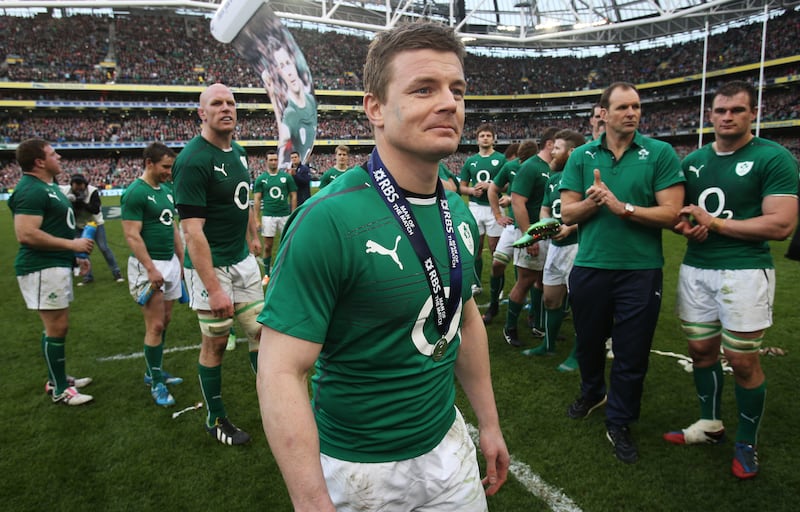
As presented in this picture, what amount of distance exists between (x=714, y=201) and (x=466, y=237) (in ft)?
8.33

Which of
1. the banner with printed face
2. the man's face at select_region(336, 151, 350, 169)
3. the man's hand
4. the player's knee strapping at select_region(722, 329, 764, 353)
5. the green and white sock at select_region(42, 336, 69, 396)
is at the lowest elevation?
the green and white sock at select_region(42, 336, 69, 396)

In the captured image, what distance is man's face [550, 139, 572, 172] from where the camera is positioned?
5.17m

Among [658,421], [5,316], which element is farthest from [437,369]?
[5,316]

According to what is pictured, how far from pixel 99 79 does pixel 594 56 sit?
48833mm

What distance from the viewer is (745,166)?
3.16 meters

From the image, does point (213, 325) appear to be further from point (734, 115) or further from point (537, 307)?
point (537, 307)

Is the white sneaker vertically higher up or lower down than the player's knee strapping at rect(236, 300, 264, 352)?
lower down

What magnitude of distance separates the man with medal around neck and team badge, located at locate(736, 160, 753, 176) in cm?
258

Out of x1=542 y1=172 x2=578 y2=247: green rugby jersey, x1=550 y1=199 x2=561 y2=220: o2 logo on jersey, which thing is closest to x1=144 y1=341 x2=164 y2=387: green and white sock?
x1=542 y1=172 x2=578 y2=247: green rugby jersey

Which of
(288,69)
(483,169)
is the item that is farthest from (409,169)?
(288,69)

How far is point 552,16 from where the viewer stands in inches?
1633

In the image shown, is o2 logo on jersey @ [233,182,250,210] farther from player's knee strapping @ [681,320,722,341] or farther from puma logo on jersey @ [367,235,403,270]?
player's knee strapping @ [681,320,722,341]

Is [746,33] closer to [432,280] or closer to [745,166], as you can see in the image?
[745,166]

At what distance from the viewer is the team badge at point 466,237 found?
167cm
